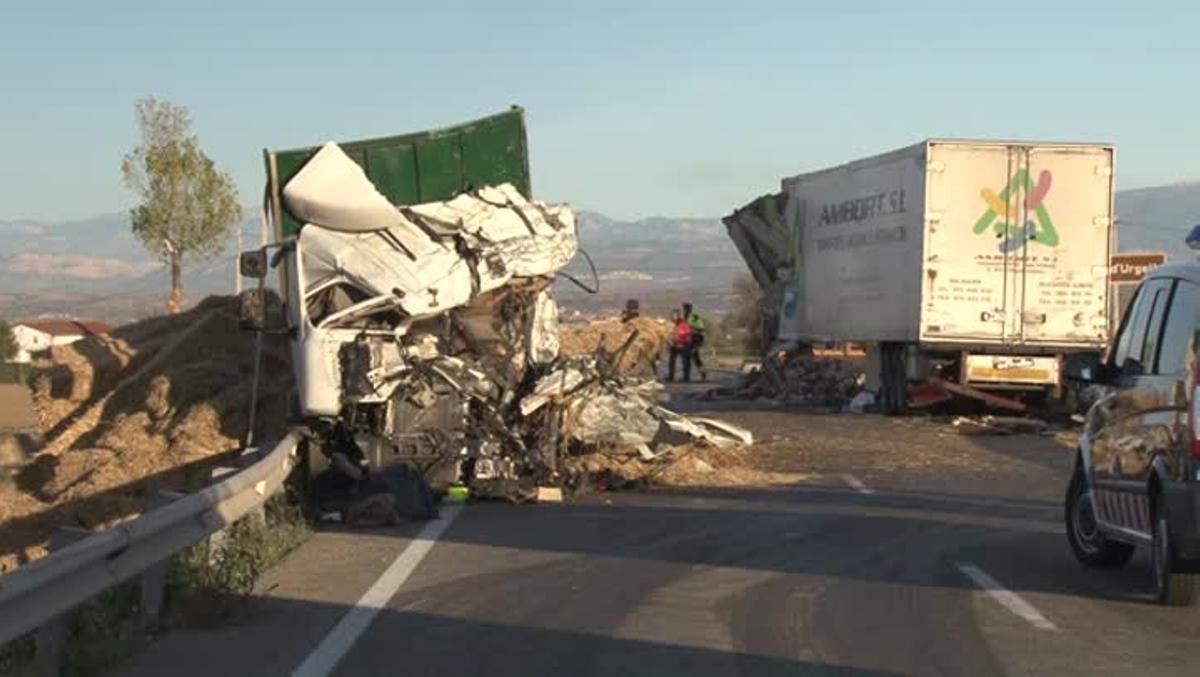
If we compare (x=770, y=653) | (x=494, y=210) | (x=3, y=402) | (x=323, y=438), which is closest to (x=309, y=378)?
(x=323, y=438)

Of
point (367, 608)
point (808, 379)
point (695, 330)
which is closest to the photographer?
point (367, 608)

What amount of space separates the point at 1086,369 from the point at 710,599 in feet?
9.67

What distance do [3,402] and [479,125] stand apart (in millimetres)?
25224

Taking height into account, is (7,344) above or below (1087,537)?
below

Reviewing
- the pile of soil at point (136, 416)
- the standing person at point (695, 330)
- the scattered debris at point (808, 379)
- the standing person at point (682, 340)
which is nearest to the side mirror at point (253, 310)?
the pile of soil at point (136, 416)

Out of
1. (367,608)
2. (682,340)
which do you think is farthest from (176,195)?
(367,608)

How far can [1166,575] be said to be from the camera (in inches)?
364

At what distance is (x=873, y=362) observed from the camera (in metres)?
27.4

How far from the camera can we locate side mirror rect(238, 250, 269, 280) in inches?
585

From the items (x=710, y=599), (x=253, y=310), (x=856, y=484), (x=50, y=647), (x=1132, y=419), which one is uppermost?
(x=253, y=310)

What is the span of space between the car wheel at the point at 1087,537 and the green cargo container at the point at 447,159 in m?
8.19

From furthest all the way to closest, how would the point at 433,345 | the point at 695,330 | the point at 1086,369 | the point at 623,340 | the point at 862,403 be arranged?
the point at 695,330 < the point at 862,403 < the point at 623,340 < the point at 433,345 < the point at 1086,369

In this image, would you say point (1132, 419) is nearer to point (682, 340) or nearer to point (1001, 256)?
point (1001, 256)

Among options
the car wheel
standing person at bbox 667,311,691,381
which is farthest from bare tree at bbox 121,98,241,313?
the car wheel
